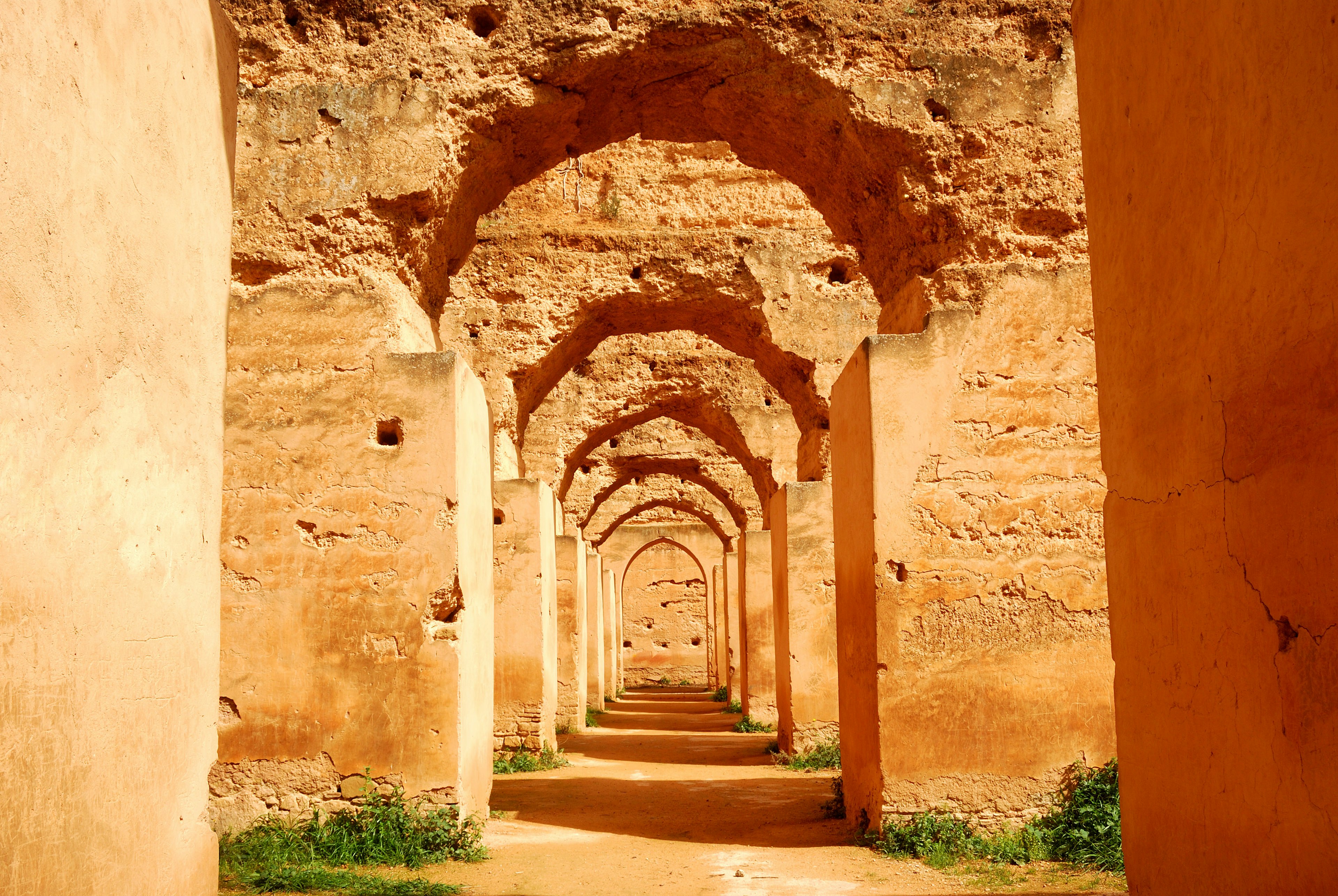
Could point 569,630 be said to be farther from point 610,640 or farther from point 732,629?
point 610,640

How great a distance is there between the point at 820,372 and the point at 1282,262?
26.9ft

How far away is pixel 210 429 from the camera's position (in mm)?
3107

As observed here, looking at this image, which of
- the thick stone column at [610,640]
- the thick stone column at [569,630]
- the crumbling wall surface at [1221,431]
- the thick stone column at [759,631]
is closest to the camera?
the crumbling wall surface at [1221,431]

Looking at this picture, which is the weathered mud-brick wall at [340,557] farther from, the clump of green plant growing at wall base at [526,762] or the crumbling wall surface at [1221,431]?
the clump of green plant growing at wall base at [526,762]

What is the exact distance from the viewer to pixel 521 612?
33.9 ft

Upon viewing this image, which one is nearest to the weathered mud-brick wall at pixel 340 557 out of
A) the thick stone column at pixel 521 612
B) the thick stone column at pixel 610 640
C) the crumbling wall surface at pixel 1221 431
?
the crumbling wall surface at pixel 1221 431

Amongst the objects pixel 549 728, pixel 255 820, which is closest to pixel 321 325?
pixel 255 820

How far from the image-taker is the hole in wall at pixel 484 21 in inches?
256

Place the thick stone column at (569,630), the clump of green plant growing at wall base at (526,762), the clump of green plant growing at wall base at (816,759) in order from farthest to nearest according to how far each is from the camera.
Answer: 1. the thick stone column at (569,630)
2. the clump of green plant growing at wall base at (526,762)
3. the clump of green plant growing at wall base at (816,759)

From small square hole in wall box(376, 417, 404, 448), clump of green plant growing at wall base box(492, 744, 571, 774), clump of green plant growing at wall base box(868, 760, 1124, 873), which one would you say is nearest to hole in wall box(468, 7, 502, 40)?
small square hole in wall box(376, 417, 404, 448)

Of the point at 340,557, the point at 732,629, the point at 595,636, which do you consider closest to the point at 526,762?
the point at 340,557

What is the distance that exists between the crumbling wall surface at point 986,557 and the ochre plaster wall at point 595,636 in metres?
12.7

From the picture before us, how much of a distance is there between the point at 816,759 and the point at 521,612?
2.99 meters

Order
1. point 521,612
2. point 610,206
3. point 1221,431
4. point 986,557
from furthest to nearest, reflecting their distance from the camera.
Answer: point 610,206 < point 521,612 < point 986,557 < point 1221,431
